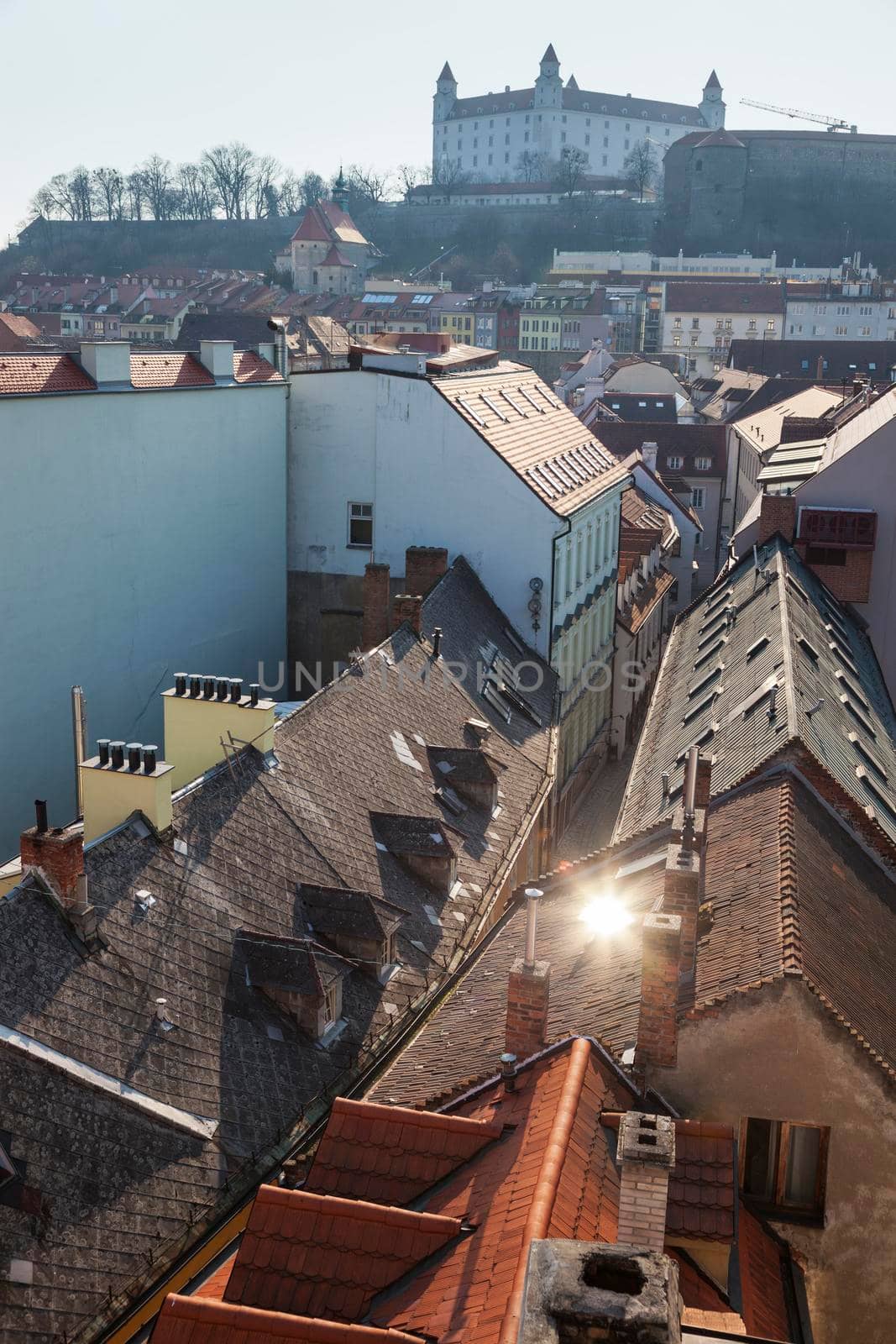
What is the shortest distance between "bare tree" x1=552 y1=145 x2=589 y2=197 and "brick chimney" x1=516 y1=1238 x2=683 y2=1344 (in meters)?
169

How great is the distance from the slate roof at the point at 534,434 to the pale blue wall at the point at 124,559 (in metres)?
4.52

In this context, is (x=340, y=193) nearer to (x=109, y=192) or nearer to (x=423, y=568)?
(x=109, y=192)

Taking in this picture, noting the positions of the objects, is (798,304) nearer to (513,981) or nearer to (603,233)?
(603,233)

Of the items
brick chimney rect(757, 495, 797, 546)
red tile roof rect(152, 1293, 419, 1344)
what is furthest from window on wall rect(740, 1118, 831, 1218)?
brick chimney rect(757, 495, 797, 546)

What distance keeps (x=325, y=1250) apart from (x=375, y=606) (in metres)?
18.9

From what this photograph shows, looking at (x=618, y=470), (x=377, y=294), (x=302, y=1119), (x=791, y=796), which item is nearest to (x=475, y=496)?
(x=618, y=470)

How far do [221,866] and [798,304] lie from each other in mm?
101583

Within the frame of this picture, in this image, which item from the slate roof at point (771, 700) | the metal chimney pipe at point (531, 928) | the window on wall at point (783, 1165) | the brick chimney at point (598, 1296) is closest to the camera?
the brick chimney at point (598, 1296)

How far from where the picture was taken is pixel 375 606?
Answer: 28.6 m

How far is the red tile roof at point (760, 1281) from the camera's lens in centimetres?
1090

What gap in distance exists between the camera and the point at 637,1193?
9.43 metres

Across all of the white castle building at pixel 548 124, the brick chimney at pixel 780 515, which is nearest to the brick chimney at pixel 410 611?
the brick chimney at pixel 780 515

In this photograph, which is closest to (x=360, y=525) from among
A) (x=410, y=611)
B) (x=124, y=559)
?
(x=410, y=611)

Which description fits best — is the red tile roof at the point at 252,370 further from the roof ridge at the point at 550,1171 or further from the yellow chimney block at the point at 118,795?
the roof ridge at the point at 550,1171
